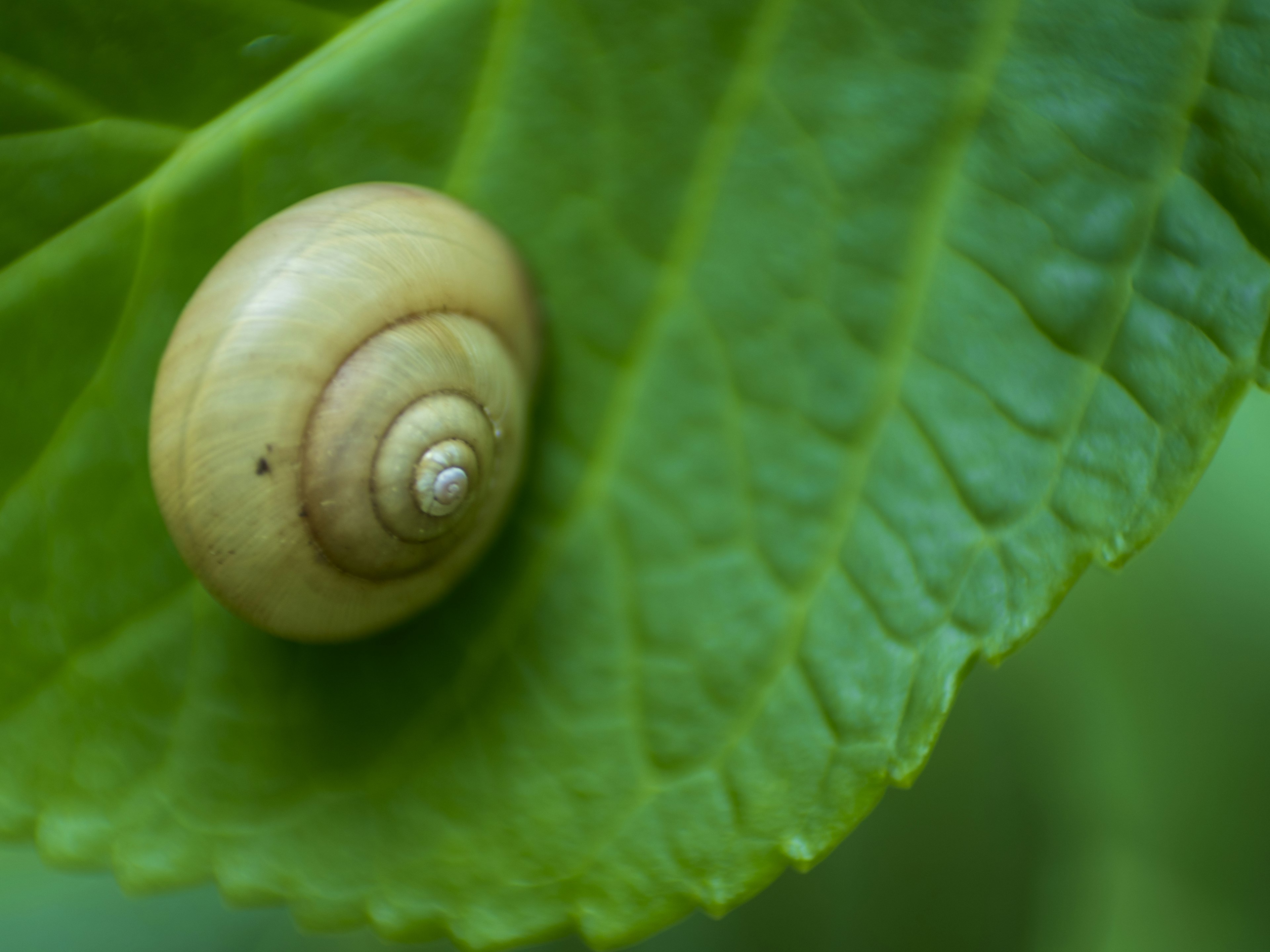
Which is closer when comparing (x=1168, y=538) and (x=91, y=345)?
(x=91, y=345)

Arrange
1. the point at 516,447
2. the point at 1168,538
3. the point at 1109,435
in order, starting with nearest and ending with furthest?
the point at 1109,435
the point at 516,447
the point at 1168,538

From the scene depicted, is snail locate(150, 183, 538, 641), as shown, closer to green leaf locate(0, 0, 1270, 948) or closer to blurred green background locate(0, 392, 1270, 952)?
green leaf locate(0, 0, 1270, 948)

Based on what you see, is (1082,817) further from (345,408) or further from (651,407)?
(345,408)

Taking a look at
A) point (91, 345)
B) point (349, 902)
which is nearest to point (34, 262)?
point (91, 345)

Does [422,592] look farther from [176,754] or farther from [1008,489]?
[1008,489]

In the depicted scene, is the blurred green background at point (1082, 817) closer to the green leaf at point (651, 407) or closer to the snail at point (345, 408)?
the green leaf at point (651, 407)

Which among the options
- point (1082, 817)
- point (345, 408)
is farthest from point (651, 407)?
point (1082, 817)
